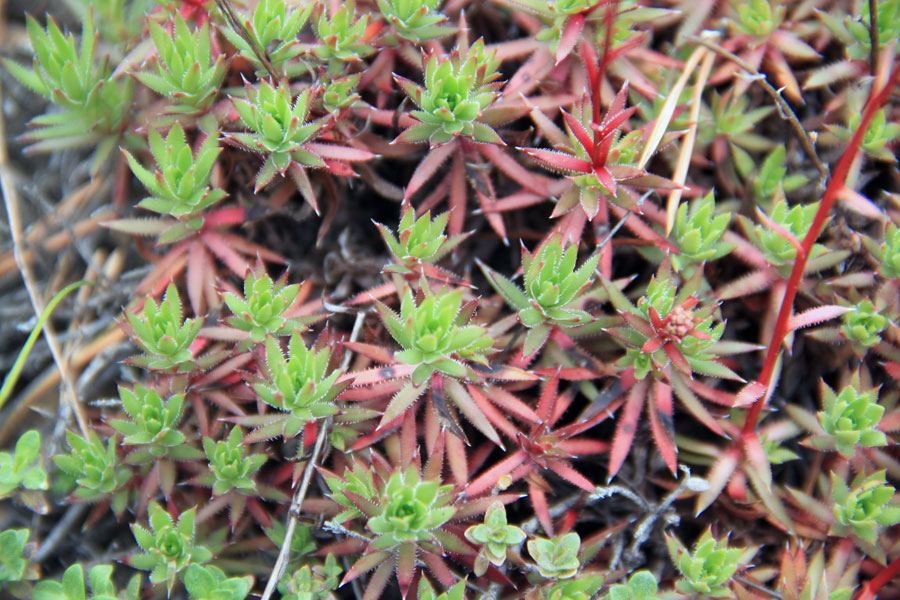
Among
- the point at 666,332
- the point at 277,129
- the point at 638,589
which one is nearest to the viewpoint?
the point at 638,589

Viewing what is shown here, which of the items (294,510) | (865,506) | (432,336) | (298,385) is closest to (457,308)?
(432,336)

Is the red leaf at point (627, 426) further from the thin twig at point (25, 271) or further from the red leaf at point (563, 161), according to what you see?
the thin twig at point (25, 271)

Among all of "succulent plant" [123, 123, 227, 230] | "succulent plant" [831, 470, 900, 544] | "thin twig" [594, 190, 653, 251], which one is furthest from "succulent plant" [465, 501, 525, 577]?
"succulent plant" [123, 123, 227, 230]

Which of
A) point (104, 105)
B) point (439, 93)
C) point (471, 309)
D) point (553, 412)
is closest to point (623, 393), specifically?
point (553, 412)

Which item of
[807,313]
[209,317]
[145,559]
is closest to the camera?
[145,559]

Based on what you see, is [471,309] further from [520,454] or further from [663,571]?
[663,571]

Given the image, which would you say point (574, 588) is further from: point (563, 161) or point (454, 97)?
point (454, 97)

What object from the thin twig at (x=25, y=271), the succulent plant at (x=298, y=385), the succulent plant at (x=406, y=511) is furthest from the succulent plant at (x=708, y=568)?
the thin twig at (x=25, y=271)

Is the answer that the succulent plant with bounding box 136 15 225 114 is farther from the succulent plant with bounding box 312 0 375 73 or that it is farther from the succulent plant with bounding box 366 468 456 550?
the succulent plant with bounding box 366 468 456 550
